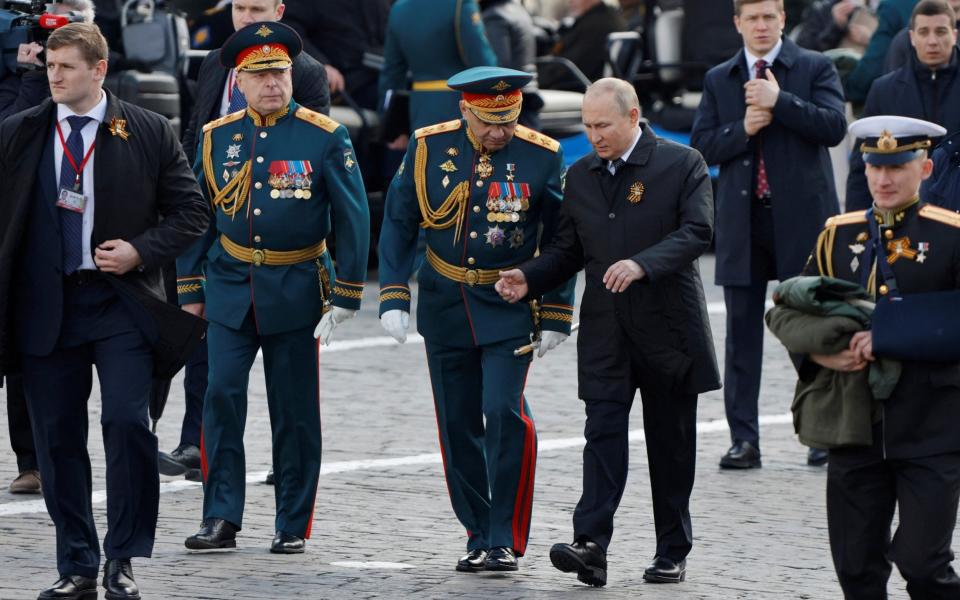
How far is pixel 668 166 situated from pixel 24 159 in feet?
7.46

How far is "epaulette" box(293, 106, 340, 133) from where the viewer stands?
812cm

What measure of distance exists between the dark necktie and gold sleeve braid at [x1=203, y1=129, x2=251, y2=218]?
9.18 ft

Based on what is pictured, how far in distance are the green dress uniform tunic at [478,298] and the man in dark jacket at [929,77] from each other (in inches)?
91.6

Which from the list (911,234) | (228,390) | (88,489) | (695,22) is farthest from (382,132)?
(911,234)

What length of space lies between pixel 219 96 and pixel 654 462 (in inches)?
108

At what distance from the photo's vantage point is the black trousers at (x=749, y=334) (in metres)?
9.81

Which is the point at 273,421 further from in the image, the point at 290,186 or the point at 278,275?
the point at 290,186

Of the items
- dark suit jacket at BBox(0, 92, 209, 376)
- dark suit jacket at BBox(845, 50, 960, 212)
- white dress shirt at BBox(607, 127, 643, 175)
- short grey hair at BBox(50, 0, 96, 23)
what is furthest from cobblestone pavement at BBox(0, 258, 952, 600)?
short grey hair at BBox(50, 0, 96, 23)

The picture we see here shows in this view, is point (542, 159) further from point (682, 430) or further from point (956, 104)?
point (956, 104)

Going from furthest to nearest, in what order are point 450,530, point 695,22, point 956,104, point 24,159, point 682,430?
point 695,22 → point 956,104 → point 450,530 → point 682,430 → point 24,159

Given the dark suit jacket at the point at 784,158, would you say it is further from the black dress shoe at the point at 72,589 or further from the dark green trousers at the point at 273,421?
the black dress shoe at the point at 72,589

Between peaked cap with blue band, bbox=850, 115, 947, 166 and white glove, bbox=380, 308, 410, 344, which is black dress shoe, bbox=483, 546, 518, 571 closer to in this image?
white glove, bbox=380, 308, 410, 344

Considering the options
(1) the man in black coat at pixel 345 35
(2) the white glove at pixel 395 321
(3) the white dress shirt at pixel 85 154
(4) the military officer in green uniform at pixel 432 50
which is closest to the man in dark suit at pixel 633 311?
(2) the white glove at pixel 395 321

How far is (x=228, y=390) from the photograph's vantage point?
8.09 m
